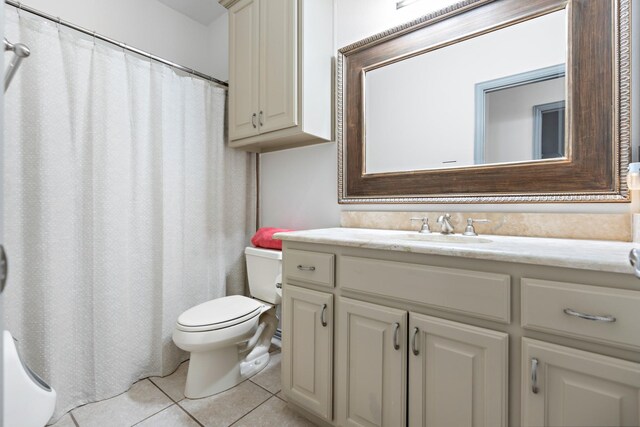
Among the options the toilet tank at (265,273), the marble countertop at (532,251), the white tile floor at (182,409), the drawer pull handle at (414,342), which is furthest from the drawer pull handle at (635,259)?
the toilet tank at (265,273)

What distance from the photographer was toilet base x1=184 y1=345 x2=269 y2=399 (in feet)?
4.94

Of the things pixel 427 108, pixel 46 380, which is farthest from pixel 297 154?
pixel 46 380

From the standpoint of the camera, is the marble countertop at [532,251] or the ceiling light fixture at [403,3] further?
the ceiling light fixture at [403,3]

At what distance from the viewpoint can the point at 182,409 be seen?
142 cm

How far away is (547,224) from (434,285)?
0.63 metres

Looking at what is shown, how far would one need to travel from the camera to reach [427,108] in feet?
4.83

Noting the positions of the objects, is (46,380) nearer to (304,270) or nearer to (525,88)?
(304,270)

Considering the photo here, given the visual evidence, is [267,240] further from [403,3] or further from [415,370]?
[403,3]

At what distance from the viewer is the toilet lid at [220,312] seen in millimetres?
1472

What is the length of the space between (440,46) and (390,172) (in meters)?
0.64

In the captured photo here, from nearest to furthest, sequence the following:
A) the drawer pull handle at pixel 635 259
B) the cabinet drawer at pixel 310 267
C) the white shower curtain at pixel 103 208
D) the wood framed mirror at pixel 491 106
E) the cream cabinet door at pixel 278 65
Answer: the drawer pull handle at pixel 635 259
the wood framed mirror at pixel 491 106
the cabinet drawer at pixel 310 267
the white shower curtain at pixel 103 208
the cream cabinet door at pixel 278 65

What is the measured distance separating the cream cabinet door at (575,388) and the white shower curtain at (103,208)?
1.78 meters

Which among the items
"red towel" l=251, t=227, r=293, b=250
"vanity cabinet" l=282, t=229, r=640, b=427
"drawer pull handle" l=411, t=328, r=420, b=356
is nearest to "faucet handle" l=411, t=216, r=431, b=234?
"vanity cabinet" l=282, t=229, r=640, b=427

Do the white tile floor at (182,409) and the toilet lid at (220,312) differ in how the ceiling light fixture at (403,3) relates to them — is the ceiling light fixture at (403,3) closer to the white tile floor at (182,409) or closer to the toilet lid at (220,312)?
the toilet lid at (220,312)
